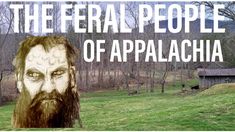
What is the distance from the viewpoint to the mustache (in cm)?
1438

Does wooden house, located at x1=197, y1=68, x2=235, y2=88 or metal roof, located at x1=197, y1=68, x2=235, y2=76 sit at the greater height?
metal roof, located at x1=197, y1=68, x2=235, y2=76

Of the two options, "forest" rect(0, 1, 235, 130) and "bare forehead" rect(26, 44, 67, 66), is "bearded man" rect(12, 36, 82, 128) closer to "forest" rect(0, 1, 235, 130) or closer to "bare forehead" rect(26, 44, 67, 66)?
"bare forehead" rect(26, 44, 67, 66)

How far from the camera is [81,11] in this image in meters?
16.4

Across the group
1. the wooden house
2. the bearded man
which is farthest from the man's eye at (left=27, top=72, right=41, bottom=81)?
the wooden house

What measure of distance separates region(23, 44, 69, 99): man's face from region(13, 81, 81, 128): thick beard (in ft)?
0.54

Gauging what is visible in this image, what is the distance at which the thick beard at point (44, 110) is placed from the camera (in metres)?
14.5

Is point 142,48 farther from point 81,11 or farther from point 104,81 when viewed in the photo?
point 104,81

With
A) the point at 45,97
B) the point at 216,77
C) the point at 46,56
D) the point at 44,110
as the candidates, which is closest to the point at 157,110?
the point at 44,110

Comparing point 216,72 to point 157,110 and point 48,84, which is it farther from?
point 48,84

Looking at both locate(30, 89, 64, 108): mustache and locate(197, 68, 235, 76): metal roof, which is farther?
locate(197, 68, 235, 76): metal roof

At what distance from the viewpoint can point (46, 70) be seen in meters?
14.3

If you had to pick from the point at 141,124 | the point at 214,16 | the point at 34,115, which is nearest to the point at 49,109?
the point at 34,115

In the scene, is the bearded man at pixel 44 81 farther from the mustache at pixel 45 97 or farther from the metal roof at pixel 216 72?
the metal roof at pixel 216 72

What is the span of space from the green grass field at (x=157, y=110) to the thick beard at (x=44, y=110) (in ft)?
1.34
